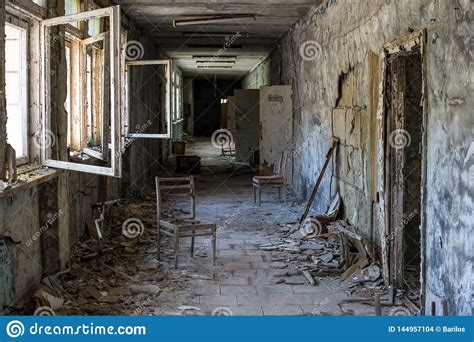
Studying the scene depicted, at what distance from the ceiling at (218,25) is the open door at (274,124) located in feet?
4.13

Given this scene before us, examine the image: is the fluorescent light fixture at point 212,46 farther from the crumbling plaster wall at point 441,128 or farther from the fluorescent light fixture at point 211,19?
the crumbling plaster wall at point 441,128

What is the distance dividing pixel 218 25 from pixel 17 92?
6071mm

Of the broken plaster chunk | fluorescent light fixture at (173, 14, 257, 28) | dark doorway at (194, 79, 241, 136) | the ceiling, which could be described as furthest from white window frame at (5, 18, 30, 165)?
dark doorway at (194, 79, 241, 136)

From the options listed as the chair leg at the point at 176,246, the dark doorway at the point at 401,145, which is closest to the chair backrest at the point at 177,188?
the chair leg at the point at 176,246

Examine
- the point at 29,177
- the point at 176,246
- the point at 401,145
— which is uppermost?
the point at 401,145

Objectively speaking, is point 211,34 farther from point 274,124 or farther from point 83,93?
point 83,93

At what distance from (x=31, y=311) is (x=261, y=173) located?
26.9ft

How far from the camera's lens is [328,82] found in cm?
833

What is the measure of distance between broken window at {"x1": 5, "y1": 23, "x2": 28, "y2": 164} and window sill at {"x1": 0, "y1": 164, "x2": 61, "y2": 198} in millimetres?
119

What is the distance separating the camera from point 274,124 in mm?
11984

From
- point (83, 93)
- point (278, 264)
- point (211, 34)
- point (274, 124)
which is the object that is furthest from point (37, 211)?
point (211, 34)

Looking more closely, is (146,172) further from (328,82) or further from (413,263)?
(413,263)

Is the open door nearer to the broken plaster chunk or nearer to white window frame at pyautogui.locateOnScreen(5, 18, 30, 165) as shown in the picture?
the broken plaster chunk

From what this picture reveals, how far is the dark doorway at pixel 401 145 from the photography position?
17.5 feet
